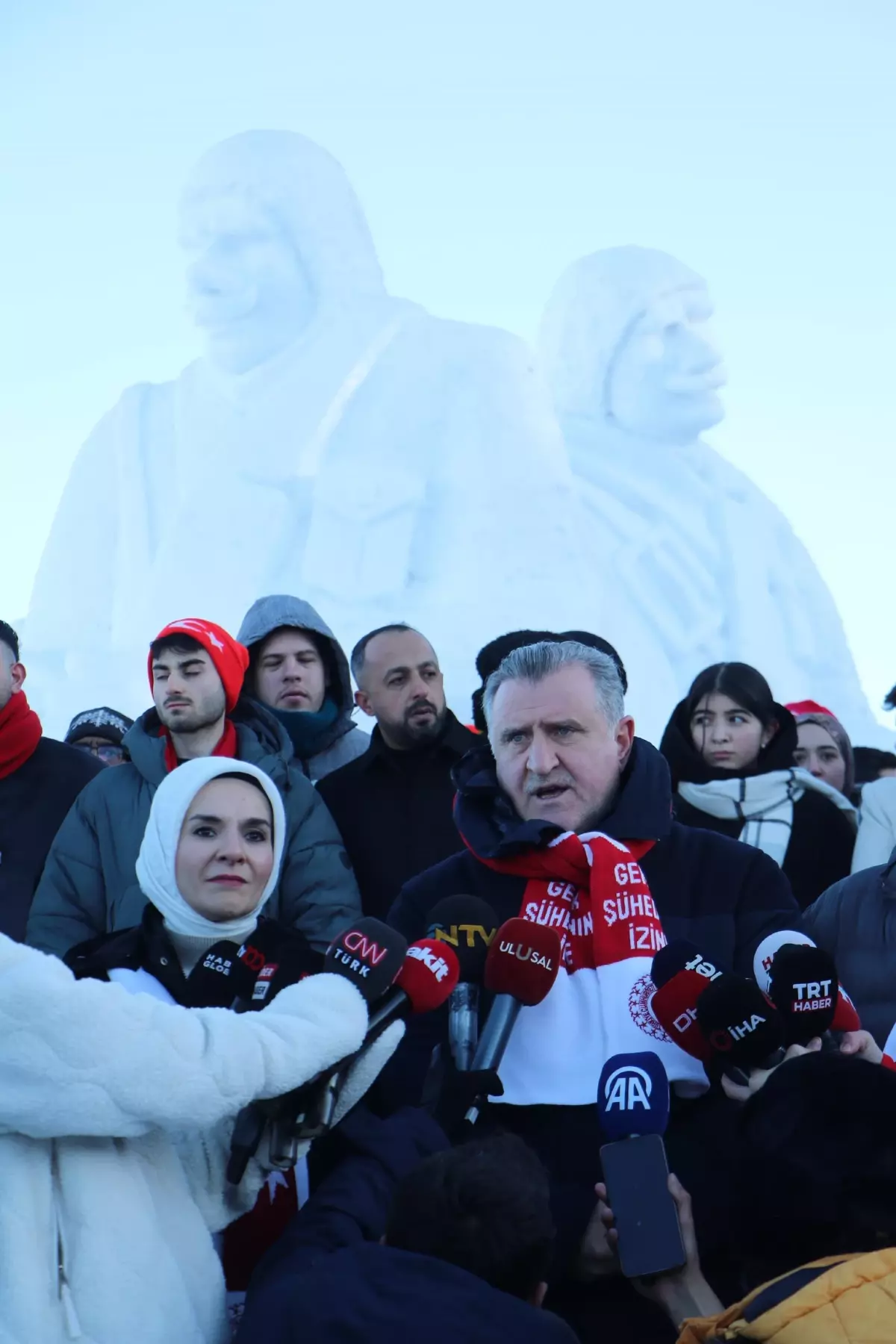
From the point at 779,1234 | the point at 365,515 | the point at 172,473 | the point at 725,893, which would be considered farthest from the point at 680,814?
the point at 172,473

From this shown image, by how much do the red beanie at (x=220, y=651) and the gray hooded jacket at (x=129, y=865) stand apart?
0.29m

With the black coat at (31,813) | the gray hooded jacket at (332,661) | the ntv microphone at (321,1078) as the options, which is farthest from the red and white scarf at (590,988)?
the gray hooded jacket at (332,661)

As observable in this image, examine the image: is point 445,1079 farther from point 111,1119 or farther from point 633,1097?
point 111,1119

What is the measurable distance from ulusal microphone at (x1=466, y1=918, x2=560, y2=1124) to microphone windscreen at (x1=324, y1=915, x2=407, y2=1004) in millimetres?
224

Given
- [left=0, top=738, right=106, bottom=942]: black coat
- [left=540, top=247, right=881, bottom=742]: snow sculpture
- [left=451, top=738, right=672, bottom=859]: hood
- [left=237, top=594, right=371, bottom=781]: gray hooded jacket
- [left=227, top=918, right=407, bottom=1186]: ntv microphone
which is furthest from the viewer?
[left=540, top=247, right=881, bottom=742]: snow sculpture

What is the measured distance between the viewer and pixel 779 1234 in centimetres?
175

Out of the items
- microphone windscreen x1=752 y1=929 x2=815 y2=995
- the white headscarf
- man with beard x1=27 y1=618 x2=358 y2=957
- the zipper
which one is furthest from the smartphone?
man with beard x1=27 y1=618 x2=358 y2=957

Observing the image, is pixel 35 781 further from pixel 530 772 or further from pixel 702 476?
pixel 702 476

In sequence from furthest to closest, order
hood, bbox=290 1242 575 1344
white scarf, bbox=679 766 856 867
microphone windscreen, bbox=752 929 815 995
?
white scarf, bbox=679 766 856 867, microphone windscreen, bbox=752 929 815 995, hood, bbox=290 1242 575 1344

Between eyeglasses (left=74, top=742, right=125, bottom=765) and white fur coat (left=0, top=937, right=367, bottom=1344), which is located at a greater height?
eyeglasses (left=74, top=742, right=125, bottom=765)

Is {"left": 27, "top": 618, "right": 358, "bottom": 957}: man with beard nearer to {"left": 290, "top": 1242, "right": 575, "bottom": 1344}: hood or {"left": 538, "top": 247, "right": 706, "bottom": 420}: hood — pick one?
{"left": 290, "top": 1242, "right": 575, "bottom": 1344}: hood

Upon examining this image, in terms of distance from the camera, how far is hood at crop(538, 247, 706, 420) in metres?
12.5

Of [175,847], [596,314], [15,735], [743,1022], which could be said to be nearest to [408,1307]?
[743,1022]

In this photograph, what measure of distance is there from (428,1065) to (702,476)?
36.8ft
